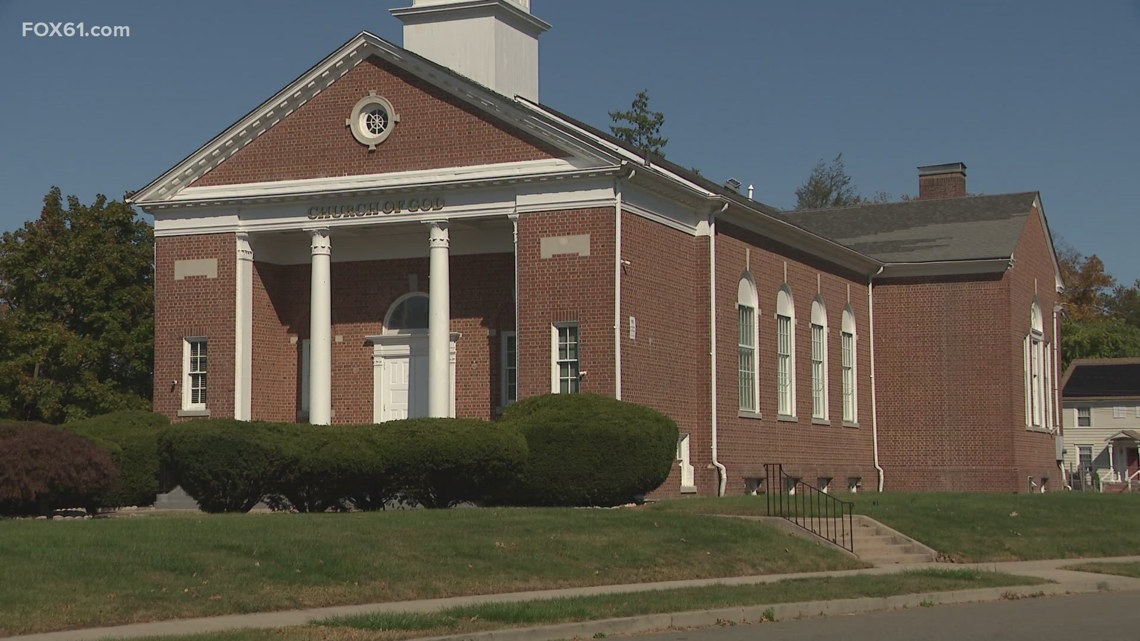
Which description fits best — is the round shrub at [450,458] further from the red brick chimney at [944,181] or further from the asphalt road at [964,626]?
the red brick chimney at [944,181]

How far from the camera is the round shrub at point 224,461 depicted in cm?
2603

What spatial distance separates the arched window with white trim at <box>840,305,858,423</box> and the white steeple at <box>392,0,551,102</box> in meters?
12.7

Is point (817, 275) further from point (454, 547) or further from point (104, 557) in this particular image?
point (104, 557)

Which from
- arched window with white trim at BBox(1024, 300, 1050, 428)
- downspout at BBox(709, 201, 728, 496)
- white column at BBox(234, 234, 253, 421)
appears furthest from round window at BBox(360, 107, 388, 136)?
arched window with white trim at BBox(1024, 300, 1050, 428)

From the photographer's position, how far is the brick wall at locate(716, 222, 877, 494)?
3828cm

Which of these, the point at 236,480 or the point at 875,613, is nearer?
the point at 875,613

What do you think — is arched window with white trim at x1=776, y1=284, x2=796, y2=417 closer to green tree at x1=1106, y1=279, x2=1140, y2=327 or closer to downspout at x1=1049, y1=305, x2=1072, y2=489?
downspout at x1=1049, y1=305, x2=1072, y2=489

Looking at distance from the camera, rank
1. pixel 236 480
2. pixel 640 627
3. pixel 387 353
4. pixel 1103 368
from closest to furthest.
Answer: pixel 640 627
pixel 236 480
pixel 387 353
pixel 1103 368

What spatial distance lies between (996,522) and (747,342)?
1185cm

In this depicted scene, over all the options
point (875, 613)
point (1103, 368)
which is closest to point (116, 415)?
point (875, 613)

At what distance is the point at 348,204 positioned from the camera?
120ft

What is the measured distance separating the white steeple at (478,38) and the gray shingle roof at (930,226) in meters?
11.0

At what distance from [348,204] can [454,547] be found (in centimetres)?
1732

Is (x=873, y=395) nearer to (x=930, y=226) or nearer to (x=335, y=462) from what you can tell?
(x=930, y=226)
